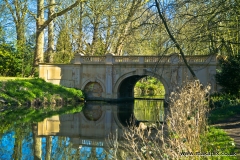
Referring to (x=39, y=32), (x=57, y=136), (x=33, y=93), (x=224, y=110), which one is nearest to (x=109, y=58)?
(x=39, y=32)

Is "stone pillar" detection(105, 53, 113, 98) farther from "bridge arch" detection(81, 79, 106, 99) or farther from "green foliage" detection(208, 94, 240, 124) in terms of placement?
"green foliage" detection(208, 94, 240, 124)

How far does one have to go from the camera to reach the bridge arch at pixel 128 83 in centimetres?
2362

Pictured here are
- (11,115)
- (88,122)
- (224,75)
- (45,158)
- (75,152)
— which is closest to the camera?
(45,158)

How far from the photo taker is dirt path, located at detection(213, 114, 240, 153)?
798cm

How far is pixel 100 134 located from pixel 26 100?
1030 centimetres

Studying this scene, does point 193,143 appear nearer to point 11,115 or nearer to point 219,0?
point 219,0

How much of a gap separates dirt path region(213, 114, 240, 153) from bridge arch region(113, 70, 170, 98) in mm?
12233

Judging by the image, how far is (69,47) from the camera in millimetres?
27250

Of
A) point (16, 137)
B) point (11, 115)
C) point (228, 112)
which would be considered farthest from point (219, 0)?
point (11, 115)

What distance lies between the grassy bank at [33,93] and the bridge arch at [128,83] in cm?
285

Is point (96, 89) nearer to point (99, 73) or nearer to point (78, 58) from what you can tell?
point (99, 73)

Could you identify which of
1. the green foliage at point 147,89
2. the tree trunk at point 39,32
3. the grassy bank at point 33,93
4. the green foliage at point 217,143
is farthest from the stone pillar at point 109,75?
the green foliage at point 217,143

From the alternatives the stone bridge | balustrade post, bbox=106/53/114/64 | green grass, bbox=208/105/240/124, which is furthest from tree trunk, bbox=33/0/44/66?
green grass, bbox=208/105/240/124

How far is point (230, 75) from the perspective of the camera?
16797 mm
